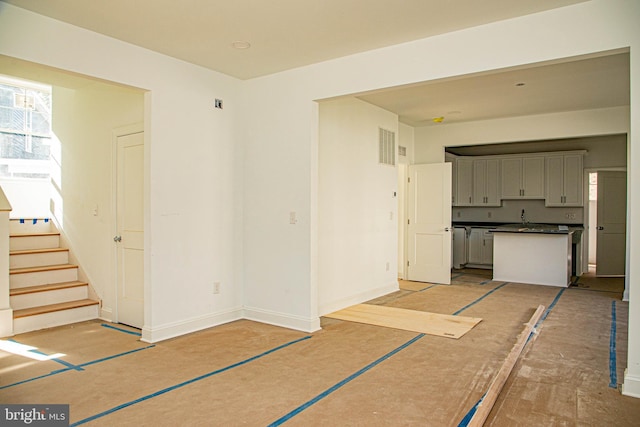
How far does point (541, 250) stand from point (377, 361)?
505 cm

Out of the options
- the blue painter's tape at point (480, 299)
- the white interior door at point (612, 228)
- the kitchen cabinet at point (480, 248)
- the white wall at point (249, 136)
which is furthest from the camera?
the kitchen cabinet at point (480, 248)

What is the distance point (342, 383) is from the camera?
329cm

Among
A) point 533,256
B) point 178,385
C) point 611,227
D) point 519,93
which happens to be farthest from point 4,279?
point 611,227

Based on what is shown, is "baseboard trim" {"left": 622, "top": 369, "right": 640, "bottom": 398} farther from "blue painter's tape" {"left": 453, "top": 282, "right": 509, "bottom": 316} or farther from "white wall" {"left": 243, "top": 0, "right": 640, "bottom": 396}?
"blue painter's tape" {"left": 453, "top": 282, "right": 509, "bottom": 316}

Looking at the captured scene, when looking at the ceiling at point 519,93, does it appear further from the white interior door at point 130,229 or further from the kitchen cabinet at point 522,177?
the white interior door at point 130,229

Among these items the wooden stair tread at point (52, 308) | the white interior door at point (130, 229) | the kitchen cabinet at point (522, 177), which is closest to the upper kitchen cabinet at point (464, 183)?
the kitchen cabinet at point (522, 177)

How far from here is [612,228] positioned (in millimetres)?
8539

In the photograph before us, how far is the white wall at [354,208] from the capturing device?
5406mm

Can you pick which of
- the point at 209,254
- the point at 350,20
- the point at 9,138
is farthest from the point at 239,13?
the point at 9,138

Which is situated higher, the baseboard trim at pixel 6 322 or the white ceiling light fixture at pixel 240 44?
the white ceiling light fixture at pixel 240 44

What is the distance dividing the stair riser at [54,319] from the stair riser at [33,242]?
124 centimetres

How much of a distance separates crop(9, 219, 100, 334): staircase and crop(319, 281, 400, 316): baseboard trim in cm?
272

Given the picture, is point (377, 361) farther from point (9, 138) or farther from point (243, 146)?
point (9, 138)

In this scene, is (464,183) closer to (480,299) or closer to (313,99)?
(480,299)
